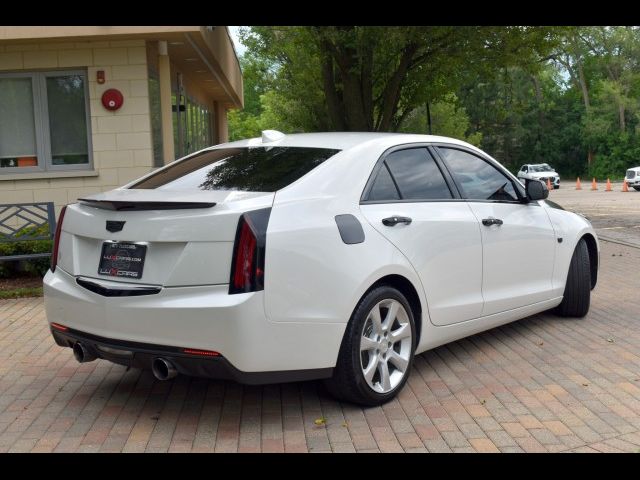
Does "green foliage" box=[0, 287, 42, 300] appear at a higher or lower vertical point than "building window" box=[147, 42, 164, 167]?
lower

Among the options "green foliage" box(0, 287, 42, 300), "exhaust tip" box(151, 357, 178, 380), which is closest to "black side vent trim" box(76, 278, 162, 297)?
"exhaust tip" box(151, 357, 178, 380)

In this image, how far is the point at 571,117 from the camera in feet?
224

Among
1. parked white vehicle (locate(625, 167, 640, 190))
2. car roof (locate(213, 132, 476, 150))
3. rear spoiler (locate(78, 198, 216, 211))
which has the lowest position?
parked white vehicle (locate(625, 167, 640, 190))

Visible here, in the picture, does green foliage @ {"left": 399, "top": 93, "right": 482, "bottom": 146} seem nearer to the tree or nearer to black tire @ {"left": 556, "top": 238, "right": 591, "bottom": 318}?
the tree

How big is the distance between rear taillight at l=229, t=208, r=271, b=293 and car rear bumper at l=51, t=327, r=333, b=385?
39 cm

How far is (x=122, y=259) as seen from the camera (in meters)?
4.29

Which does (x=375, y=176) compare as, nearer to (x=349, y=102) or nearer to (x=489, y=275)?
(x=489, y=275)

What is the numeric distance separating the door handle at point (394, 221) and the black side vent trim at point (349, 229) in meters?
0.23

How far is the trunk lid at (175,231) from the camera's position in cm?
403

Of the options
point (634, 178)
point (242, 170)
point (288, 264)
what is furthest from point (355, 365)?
point (634, 178)

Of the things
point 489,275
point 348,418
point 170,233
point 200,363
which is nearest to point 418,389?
point 348,418

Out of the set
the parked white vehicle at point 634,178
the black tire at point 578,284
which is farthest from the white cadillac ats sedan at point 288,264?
the parked white vehicle at point 634,178

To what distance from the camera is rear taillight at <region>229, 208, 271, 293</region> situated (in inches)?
156

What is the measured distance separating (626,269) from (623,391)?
564cm
